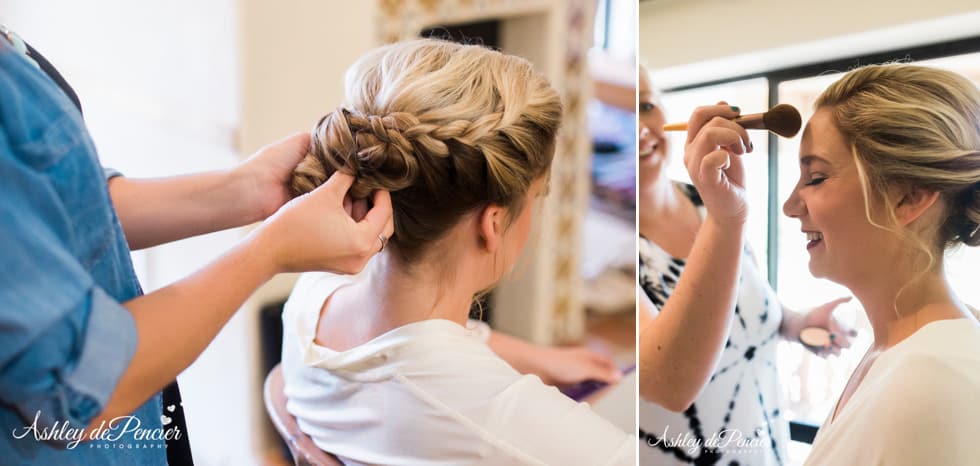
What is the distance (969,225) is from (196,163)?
3.73ft

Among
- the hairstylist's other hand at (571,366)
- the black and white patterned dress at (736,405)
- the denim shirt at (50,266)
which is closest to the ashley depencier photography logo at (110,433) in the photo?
the denim shirt at (50,266)

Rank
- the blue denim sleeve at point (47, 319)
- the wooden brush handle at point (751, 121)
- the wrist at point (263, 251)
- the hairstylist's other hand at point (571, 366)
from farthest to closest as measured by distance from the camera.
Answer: the hairstylist's other hand at point (571, 366) → the wooden brush handle at point (751, 121) → the wrist at point (263, 251) → the blue denim sleeve at point (47, 319)

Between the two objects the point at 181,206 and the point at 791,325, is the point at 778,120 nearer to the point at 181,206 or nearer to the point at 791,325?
the point at 791,325

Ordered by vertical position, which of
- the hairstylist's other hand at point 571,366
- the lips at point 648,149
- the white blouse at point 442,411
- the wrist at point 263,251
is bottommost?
the hairstylist's other hand at point 571,366

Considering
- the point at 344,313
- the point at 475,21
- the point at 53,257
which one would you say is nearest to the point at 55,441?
the point at 53,257

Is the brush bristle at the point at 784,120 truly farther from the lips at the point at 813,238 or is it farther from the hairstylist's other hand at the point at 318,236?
the hairstylist's other hand at the point at 318,236

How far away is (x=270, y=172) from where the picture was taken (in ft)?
3.24

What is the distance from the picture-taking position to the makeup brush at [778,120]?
1075 millimetres

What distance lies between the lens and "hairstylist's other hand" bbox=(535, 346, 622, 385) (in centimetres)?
127

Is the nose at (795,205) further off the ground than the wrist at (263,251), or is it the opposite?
the wrist at (263,251)

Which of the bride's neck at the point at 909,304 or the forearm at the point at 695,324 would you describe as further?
the forearm at the point at 695,324

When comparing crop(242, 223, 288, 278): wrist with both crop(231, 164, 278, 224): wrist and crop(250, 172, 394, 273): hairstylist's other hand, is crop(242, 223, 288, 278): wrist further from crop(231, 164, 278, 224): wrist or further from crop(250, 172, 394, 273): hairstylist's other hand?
crop(231, 164, 278, 224): wrist

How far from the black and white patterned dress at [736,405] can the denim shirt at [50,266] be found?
838mm

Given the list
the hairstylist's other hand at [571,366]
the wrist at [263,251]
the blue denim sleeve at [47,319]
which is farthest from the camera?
the hairstylist's other hand at [571,366]
